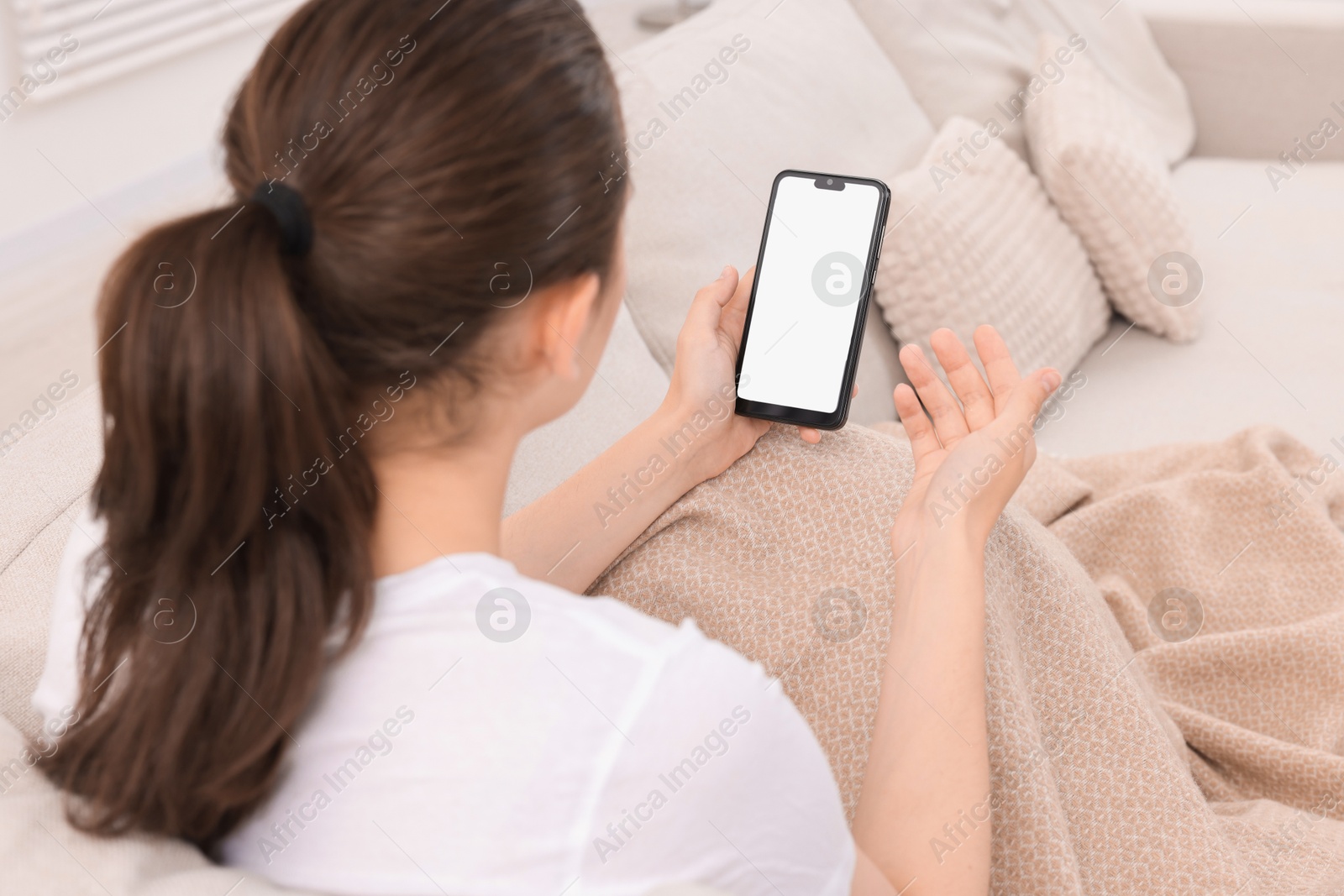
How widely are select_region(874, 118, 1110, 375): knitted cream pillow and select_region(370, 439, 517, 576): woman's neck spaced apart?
2.82ft

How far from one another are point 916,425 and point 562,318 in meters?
0.39

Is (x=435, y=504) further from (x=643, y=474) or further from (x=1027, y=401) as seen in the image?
(x=1027, y=401)

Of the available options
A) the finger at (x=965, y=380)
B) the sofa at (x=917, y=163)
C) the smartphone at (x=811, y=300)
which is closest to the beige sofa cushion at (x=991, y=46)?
the sofa at (x=917, y=163)

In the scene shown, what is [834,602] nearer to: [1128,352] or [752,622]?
[752,622]

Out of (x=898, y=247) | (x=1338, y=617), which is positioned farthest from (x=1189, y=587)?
(x=898, y=247)

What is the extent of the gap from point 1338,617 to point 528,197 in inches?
32.0

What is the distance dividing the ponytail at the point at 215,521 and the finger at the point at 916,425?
1.59 feet

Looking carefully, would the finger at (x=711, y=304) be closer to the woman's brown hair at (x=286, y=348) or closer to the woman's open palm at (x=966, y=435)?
the woman's open palm at (x=966, y=435)

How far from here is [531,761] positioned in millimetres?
507

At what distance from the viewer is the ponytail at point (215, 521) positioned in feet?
1.63

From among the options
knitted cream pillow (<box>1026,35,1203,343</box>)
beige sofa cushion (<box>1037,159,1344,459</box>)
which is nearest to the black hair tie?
beige sofa cushion (<box>1037,159,1344,459</box>)

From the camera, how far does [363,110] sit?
0.51m

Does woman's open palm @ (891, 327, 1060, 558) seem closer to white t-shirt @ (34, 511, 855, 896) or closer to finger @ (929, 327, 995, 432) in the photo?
finger @ (929, 327, 995, 432)

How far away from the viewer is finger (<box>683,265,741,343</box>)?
907 mm
